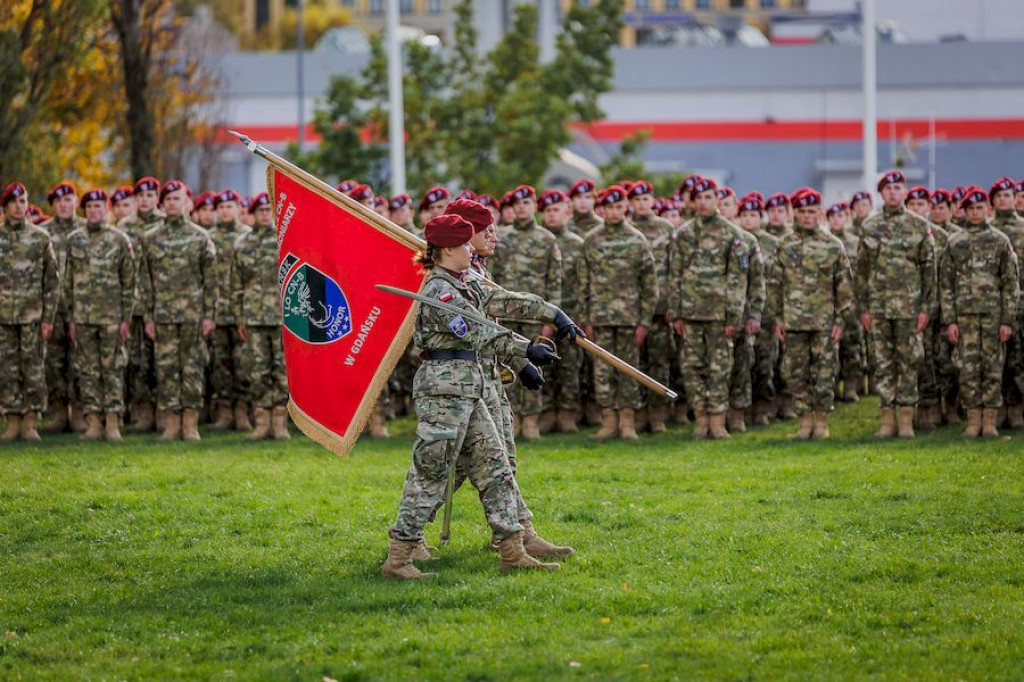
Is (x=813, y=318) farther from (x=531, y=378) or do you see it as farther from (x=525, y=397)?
(x=531, y=378)

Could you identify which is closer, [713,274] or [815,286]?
[815,286]

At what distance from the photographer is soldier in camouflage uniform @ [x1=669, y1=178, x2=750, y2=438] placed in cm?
1515

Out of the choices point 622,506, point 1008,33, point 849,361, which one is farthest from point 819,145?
point 622,506

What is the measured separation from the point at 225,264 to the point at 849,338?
23.5 feet

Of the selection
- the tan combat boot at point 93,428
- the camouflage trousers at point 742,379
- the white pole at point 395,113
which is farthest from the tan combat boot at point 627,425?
the white pole at point 395,113

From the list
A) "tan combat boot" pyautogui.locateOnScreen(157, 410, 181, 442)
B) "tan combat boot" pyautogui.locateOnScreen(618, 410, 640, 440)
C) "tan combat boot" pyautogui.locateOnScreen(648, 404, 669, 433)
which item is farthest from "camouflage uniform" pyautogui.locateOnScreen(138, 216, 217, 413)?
"tan combat boot" pyautogui.locateOnScreen(648, 404, 669, 433)

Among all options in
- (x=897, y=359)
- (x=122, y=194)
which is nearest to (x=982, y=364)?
(x=897, y=359)

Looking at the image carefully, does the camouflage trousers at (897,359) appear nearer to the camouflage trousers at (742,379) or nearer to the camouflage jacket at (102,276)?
the camouflage trousers at (742,379)

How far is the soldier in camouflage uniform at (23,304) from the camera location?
15.7 metres

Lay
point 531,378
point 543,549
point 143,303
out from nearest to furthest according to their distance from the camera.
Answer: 1. point 531,378
2. point 543,549
3. point 143,303

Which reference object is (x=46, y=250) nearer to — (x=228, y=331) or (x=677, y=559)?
(x=228, y=331)

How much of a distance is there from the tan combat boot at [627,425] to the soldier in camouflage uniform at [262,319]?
10.7 feet

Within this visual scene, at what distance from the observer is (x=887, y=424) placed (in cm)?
1506

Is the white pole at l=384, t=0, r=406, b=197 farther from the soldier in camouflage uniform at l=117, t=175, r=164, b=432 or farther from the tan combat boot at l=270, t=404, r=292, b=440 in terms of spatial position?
the tan combat boot at l=270, t=404, r=292, b=440
